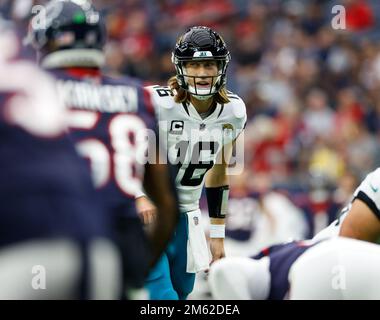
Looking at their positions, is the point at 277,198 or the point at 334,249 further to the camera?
the point at 277,198

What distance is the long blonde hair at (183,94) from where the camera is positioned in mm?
4992

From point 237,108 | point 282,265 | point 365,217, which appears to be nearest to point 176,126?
point 237,108

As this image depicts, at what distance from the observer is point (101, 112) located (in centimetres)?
277

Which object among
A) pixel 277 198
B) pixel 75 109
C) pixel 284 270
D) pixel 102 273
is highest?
pixel 75 109

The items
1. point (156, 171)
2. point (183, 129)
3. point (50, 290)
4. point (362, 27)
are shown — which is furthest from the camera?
point (362, 27)

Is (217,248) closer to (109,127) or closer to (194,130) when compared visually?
(194,130)

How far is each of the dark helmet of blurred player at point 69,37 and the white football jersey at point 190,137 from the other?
5.94 ft

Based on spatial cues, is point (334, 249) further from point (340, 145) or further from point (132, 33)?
point (132, 33)

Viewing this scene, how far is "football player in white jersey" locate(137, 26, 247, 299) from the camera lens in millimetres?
4914

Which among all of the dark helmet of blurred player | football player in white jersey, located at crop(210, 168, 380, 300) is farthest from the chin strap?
football player in white jersey, located at crop(210, 168, 380, 300)

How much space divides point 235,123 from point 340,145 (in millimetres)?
5693

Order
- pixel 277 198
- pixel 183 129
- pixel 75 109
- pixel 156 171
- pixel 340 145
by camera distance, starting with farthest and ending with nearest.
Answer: pixel 340 145 → pixel 277 198 → pixel 183 129 → pixel 156 171 → pixel 75 109

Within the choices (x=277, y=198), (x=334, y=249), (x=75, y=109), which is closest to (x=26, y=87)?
(x=75, y=109)

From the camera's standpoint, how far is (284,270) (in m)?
2.85
